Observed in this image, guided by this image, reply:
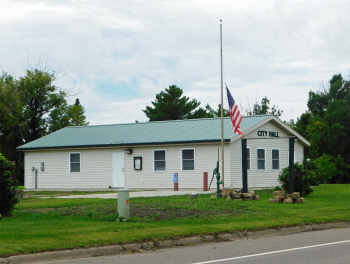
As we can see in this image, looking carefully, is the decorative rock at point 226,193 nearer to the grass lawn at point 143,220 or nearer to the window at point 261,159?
the grass lawn at point 143,220

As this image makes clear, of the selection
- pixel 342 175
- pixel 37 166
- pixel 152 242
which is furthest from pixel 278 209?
pixel 342 175

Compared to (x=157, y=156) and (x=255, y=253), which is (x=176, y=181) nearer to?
(x=157, y=156)

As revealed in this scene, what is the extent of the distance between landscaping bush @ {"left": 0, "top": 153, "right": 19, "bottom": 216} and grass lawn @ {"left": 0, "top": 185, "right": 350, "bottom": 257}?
Result: 0.42 metres

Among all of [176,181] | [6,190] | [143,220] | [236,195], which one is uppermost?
[6,190]

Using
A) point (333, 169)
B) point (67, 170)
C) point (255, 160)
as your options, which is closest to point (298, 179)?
point (255, 160)

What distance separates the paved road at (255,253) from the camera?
9.62 m

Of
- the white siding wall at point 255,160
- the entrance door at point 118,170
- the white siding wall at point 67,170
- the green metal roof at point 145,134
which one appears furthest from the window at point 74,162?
the white siding wall at point 255,160

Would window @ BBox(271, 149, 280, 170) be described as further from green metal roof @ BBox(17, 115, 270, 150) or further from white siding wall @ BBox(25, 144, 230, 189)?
white siding wall @ BBox(25, 144, 230, 189)

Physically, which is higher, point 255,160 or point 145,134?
point 145,134

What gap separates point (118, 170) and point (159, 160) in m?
2.74

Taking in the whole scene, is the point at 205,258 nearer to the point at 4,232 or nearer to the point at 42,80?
the point at 4,232

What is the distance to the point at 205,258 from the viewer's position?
992cm

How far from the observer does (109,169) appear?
32.6m

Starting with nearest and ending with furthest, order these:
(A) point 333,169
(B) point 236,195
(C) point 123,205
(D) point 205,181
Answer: (C) point 123,205, (B) point 236,195, (D) point 205,181, (A) point 333,169
